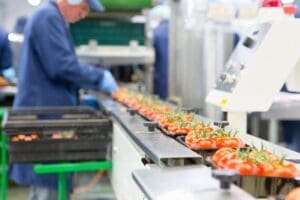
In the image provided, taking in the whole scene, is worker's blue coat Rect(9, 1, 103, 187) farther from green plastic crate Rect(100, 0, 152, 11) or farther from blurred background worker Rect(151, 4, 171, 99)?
blurred background worker Rect(151, 4, 171, 99)

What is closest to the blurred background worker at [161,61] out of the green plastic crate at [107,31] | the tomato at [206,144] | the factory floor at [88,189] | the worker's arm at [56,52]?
the green plastic crate at [107,31]

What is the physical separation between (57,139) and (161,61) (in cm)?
215

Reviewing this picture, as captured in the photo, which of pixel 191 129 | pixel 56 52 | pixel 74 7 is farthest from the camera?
pixel 74 7

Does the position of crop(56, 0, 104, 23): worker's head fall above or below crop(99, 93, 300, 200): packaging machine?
above

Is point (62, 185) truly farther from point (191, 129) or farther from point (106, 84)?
point (191, 129)

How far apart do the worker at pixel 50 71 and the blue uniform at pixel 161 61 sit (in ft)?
4.25

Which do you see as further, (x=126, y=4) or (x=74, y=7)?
(x=126, y=4)

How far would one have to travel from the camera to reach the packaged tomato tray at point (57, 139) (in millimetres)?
2182

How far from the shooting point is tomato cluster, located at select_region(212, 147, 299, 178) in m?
1.03

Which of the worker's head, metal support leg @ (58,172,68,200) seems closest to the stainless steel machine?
metal support leg @ (58,172,68,200)

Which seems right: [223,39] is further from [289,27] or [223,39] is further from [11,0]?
[11,0]

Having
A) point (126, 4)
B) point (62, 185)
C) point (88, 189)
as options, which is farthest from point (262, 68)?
point (88, 189)

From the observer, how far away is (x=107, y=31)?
3.75 meters

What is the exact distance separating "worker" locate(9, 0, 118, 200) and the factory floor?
52.8 inches
